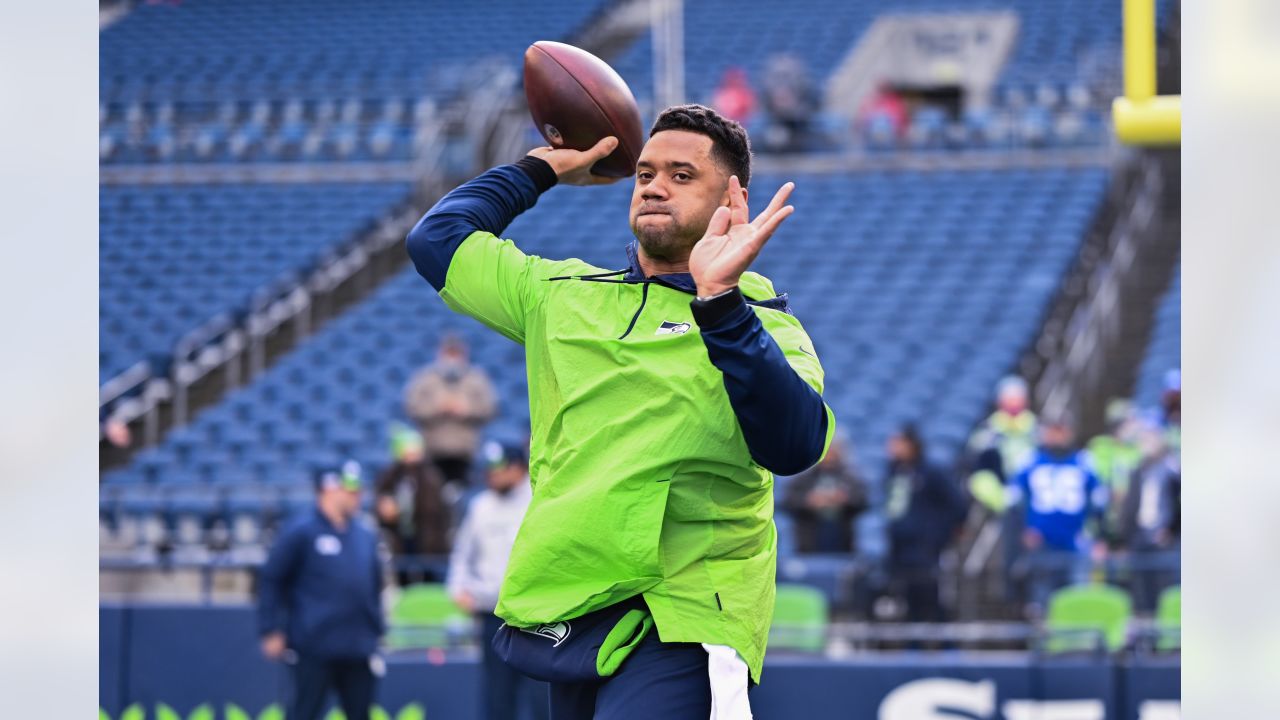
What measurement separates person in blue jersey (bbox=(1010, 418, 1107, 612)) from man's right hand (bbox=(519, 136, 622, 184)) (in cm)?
668

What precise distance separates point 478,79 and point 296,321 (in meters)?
4.55

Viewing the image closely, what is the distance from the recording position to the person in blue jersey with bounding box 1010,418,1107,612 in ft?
31.4

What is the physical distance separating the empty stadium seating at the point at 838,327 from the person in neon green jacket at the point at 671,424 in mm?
9247

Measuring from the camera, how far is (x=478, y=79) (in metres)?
20.1

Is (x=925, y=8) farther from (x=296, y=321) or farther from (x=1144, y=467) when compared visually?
(x=1144, y=467)

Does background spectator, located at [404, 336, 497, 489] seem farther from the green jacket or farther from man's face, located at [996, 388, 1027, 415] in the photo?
the green jacket

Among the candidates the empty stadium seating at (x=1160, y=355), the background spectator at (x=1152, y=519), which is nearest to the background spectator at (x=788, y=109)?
the empty stadium seating at (x=1160, y=355)

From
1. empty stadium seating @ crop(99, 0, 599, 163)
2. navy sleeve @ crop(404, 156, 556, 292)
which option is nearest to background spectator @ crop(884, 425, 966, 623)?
navy sleeve @ crop(404, 156, 556, 292)

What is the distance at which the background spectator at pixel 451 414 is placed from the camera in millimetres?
11914

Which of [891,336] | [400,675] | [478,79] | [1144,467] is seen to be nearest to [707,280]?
[400,675]

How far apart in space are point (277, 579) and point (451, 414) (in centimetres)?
407

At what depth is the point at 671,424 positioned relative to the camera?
2.68m

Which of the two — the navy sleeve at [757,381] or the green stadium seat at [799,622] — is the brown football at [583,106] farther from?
the green stadium seat at [799,622]
